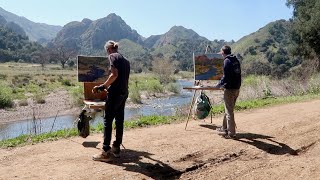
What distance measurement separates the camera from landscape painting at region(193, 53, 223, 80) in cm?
1208

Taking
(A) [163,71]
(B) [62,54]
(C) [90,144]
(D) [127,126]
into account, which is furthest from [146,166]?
(B) [62,54]

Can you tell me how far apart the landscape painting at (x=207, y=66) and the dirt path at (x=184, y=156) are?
59.1 inches

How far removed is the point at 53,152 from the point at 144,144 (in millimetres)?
2079

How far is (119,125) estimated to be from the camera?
824 centimetres

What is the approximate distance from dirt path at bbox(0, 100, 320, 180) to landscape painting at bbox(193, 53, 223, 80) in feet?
4.92

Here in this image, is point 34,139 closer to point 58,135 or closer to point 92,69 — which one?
point 58,135

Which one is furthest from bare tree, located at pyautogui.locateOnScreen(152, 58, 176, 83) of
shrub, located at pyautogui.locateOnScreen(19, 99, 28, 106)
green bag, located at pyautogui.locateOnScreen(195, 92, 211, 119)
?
green bag, located at pyautogui.locateOnScreen(195, 92, 211, 119)

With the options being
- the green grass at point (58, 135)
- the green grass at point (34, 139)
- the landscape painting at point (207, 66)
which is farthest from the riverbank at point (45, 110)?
the landscape painting at point (207, 66)

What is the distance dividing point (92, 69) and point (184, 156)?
12.1 ft

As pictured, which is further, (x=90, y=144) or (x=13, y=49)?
(x=13, y=49)

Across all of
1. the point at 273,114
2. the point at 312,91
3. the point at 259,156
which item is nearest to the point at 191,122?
the point at 273,114

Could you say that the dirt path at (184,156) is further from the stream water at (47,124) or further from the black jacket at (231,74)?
the stream water at (47,124)

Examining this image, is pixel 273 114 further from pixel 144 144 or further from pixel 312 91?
pixel 312 91

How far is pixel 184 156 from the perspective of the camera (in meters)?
8.46
